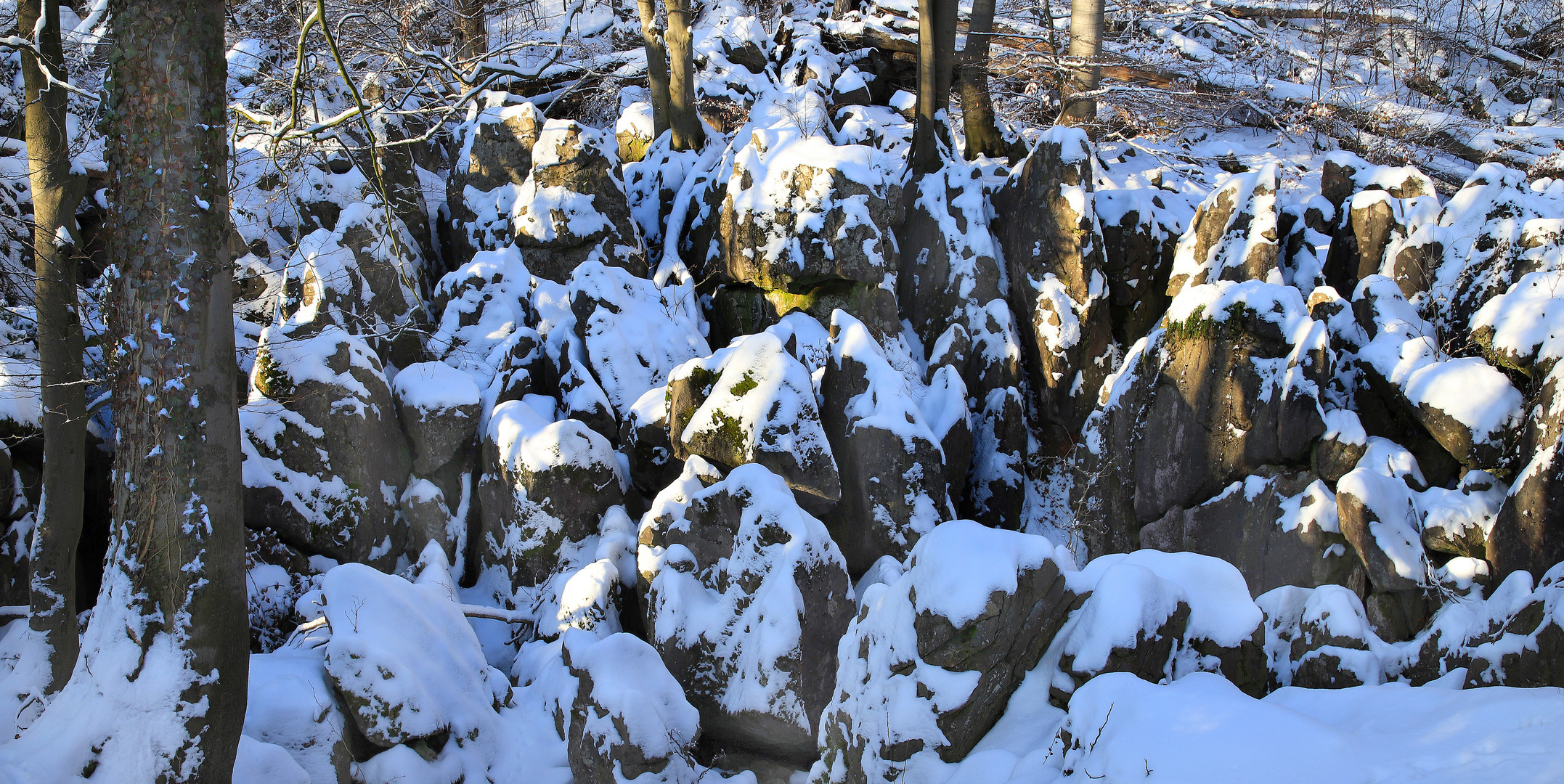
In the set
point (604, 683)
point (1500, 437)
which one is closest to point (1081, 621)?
point (604, 683)

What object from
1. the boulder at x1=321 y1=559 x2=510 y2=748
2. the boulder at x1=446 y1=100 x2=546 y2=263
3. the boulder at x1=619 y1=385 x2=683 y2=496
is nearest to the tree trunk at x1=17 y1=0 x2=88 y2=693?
the boulder at x1=321 y1=559 x2=510 y2=748

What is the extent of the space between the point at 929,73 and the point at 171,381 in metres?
9.92

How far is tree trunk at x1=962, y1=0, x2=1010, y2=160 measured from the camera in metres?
12.5

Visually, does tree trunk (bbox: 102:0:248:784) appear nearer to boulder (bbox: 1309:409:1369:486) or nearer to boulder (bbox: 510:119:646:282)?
boulder (bbox: 510:119:646:282)

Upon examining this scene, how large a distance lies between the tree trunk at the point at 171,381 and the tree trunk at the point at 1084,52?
40.0ft

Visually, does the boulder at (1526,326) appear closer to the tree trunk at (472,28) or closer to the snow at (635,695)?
the snow at (635,695)

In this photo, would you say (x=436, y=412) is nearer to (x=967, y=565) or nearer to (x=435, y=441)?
(x=435, y=441)

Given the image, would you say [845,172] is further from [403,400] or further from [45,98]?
[45,98]

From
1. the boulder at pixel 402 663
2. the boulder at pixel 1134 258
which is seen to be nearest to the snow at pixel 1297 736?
the boulder at pixel 402 663

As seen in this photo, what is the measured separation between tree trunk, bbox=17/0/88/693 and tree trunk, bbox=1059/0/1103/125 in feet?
39.6

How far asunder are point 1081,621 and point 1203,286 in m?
4.92

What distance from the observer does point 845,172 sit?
1035cm

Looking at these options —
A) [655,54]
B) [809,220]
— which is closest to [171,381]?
[809,220]

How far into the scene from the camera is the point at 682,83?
41.2 ft
